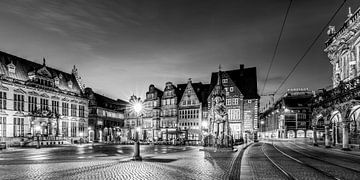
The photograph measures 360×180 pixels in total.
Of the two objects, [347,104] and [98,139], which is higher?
[347,104]

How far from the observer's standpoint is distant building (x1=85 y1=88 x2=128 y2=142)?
71.2 m

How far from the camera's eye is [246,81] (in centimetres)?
6384

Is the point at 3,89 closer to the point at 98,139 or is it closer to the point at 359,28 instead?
the point at 98,139

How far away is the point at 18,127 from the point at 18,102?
389 cm

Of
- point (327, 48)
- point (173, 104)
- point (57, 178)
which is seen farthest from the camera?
point (173, 104)

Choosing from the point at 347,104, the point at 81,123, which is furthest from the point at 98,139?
the point at 347,104

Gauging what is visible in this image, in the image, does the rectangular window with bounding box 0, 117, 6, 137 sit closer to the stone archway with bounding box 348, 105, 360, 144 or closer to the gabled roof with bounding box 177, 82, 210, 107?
the gabled roof with bounding box 177, 82, 210, 107

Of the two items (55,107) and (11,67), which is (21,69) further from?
(55,107)

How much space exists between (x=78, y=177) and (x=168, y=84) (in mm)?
56082

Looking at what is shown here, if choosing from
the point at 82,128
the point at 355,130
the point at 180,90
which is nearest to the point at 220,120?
the point at 355,130

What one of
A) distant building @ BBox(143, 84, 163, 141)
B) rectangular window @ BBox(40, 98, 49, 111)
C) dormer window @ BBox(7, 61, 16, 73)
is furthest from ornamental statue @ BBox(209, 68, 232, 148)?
distant building @ BBox(143, 84, 163, 141)

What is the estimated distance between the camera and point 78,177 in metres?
12.5

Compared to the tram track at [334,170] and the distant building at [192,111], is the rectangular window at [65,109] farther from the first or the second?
the tram track at [334,170]

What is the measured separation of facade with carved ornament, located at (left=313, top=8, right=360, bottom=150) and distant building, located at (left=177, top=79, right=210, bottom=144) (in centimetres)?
2613
